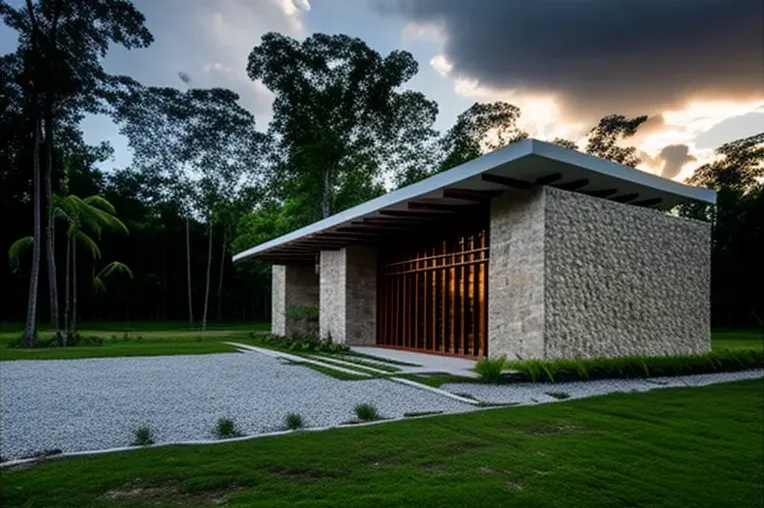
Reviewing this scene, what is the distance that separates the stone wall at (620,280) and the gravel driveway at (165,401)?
12.9 feet

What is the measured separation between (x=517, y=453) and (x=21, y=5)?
18915 mm

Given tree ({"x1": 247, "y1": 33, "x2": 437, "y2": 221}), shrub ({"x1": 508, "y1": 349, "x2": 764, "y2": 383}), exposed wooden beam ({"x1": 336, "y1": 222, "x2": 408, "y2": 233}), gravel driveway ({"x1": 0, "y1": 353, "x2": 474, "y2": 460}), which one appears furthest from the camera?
tree ({"x1": 247, "y1": 33, "x2": 437, "y2": 221})

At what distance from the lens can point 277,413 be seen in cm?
699

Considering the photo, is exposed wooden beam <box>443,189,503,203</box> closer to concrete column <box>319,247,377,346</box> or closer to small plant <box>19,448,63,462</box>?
concrete column <box>319,247,377,346</box>

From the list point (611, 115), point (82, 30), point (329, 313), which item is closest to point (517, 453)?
point (329, 313)

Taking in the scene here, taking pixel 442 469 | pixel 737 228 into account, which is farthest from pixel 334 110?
pixel 737 228

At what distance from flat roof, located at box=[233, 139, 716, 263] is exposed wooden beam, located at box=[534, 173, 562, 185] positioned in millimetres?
19

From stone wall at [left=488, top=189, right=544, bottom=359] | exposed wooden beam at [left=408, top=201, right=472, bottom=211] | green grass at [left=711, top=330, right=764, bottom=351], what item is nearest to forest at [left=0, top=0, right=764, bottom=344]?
green grass at [left=711, top=330, right=764, bottom=351]

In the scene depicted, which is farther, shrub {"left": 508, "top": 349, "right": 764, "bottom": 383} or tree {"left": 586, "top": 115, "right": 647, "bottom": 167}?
tree {"left": 586, "top": 115, "right": 647, "bottom": 167}

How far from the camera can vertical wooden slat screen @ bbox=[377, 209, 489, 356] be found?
527 inches

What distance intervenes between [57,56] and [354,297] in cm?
1149

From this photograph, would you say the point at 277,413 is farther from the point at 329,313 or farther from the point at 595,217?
the point at 329,313

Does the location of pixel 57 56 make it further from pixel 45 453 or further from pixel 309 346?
pixel 45 453

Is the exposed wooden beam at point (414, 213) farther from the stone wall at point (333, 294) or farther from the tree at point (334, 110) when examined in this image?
the tree at point (334, 110)
